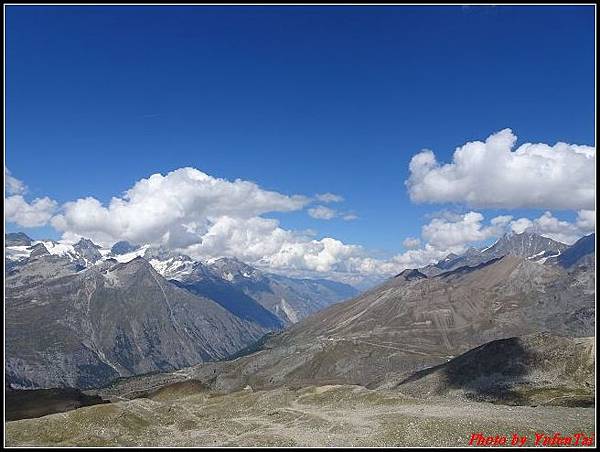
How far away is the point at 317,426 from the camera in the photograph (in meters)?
65.1

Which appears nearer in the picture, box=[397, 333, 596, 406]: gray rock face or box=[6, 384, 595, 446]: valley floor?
box=[6, 384, 595, 446]: valley floor

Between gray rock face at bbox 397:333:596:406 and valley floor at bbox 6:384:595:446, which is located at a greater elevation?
valley floor at bbox 6:384:595:446

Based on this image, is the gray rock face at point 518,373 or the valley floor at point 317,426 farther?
the gray rock face at point 518,373

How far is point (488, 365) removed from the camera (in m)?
174

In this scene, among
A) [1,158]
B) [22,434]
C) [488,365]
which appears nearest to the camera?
[1,158]

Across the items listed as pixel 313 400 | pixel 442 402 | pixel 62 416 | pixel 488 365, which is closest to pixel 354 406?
pixel 442 402

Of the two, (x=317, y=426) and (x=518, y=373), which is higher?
(x=317, y=426)

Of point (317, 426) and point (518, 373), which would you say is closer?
point (317, 426)

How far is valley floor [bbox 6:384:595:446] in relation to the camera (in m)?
54.4

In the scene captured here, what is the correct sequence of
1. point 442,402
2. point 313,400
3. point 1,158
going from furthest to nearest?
point 313,400, point 442,402, point 1,158

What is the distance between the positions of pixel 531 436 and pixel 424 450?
1250 cm

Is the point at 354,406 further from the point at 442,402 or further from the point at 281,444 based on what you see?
the point at 281,444

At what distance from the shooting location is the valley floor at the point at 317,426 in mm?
54375

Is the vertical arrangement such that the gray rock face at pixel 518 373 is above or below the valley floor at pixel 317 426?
below
